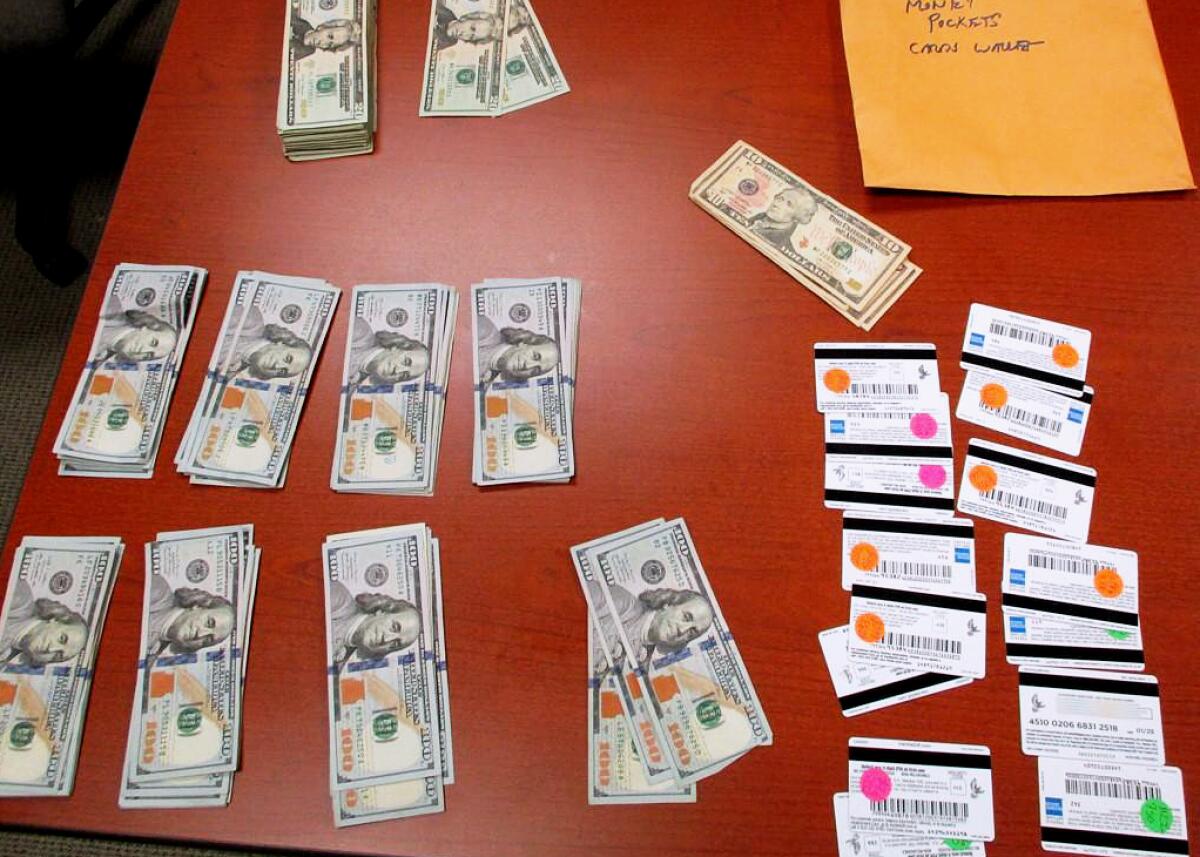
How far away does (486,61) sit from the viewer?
929 millimetres

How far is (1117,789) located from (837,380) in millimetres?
379

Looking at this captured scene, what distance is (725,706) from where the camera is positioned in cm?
69

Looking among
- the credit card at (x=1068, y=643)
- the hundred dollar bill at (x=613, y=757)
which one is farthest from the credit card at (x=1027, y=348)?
the hundred dollar bill at (x=613, y=757)

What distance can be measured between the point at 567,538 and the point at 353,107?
1.62ft

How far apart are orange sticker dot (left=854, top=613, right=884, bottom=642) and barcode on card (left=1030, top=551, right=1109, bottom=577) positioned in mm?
137

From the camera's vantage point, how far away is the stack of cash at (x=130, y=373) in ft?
2.55

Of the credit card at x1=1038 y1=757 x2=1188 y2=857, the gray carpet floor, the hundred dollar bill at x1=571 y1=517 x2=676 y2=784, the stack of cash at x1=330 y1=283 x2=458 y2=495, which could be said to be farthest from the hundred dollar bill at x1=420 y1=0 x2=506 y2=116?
the gray carpet floor

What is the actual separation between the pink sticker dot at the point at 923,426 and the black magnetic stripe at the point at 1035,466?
36mm

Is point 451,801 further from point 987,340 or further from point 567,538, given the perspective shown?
point 987,340

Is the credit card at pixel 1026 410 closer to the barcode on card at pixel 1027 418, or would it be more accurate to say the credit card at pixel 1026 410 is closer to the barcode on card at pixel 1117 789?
the barcode on card at pixel 1027 418

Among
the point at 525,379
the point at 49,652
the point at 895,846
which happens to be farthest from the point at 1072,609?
the point at 49,652

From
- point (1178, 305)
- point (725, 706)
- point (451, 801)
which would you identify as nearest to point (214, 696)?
point (451, 801)

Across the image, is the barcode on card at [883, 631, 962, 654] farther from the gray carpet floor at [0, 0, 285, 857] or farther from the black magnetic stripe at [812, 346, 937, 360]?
the gray carpet floor at [0, 0, 285, 857]

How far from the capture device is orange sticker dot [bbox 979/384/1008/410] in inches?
30.4
